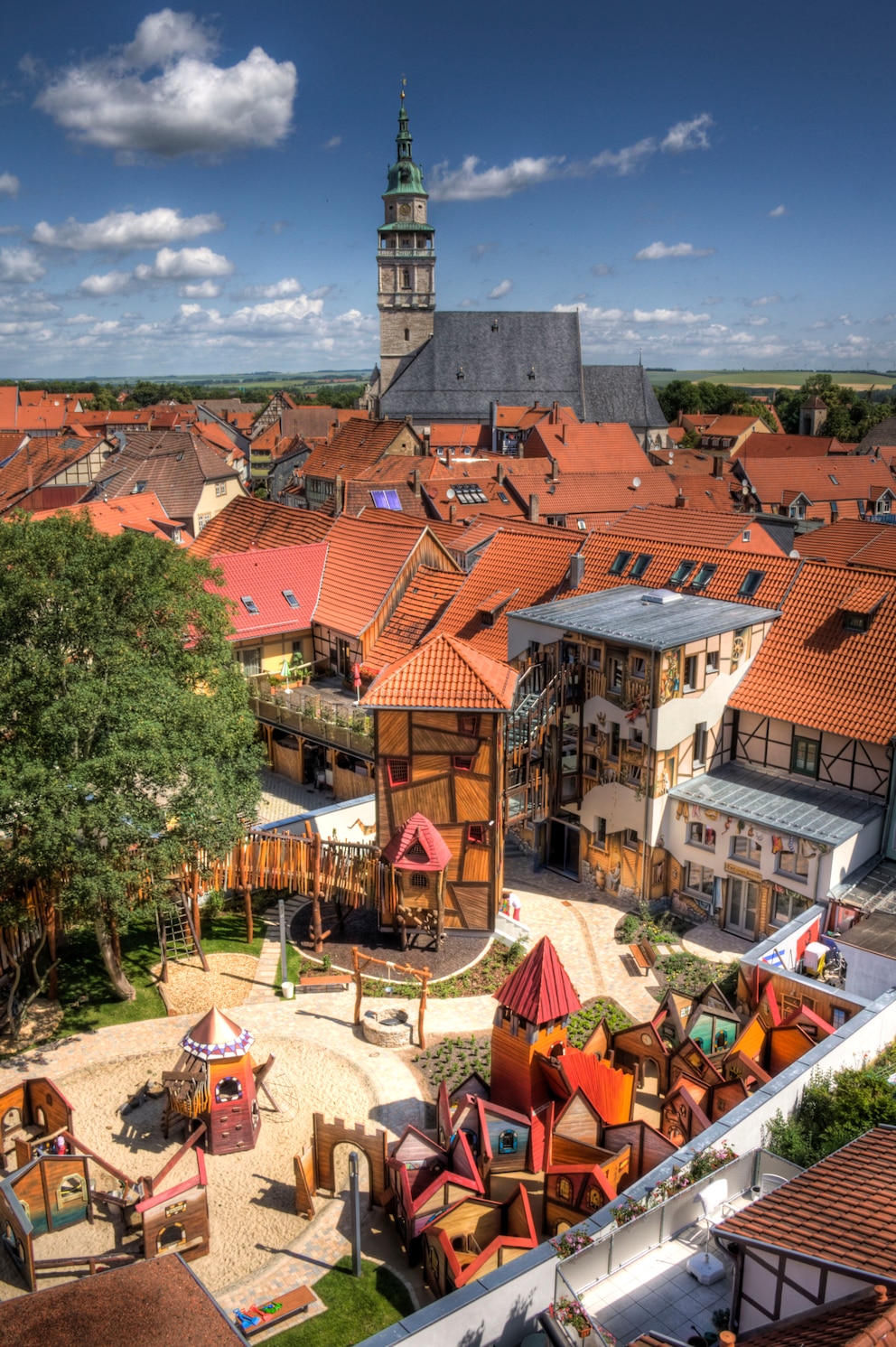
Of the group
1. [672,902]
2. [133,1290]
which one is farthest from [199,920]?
[133,1290]

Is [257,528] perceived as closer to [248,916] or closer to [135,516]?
[135,516]

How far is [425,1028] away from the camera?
21922 mm

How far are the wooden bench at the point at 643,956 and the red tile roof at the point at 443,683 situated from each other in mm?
6455

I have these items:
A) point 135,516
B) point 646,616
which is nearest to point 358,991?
point 646,616

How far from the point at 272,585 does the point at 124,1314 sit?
2807 centimetres

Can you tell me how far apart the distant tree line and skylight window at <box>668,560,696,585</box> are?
324ft

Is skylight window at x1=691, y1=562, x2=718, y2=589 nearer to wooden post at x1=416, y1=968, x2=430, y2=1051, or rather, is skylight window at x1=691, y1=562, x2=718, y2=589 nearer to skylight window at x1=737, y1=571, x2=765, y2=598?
skylight window at x1=737, y1=571, x2=765, y2=598

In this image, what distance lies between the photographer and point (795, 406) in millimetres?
147500

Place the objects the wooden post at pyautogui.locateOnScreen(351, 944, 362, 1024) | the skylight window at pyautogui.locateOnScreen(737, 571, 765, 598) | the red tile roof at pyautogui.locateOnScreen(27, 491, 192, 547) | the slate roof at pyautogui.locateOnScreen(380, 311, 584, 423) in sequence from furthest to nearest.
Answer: the slate roof at pyautogui.locateOnScreen(380, 311, 584, 423), the red tile roof at pyautogui.locateOnScreen(27, 491, 192, 547), the skylight window at pyautogui.locateOnScreen(737, 571, 765, 598), the wooden post at pyautogui.locateOnScreen(351, 944, 362, 1024)

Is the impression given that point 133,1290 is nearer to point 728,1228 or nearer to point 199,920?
point 728,1228

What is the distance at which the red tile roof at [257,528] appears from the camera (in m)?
42.2

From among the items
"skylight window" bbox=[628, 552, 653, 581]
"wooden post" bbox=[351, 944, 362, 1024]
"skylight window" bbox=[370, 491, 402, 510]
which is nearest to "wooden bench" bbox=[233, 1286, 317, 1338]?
"wooden post" bbox=[351, 944, 362, 1024]

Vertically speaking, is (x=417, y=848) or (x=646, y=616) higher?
(x=646, y=616)

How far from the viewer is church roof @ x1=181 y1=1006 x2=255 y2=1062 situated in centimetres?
1811
